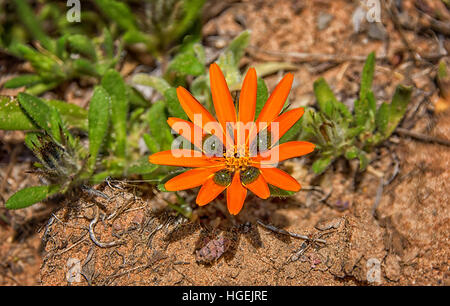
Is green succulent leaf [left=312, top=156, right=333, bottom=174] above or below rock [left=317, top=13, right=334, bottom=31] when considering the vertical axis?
below

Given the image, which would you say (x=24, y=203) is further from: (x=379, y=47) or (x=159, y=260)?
(x=379, y=47)

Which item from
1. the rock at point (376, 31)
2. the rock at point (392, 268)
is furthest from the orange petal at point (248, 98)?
the rock at point (376, 31)

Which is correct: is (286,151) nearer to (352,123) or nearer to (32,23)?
(352,123)

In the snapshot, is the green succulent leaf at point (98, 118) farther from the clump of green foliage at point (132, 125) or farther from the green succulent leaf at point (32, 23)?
the green succulent leaf at point (32, 23)

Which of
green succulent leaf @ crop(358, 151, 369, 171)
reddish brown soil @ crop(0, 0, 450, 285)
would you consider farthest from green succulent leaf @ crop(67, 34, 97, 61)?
green succulent leaf @ crop(358, 151, 369, 171)

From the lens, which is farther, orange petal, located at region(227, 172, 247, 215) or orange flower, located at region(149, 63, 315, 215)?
orange flower, located at region(149, 63, 315, 215)

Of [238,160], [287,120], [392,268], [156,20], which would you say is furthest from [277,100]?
[156,20]

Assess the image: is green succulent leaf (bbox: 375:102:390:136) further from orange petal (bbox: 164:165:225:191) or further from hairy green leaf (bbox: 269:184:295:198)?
orange petal (bbox: 164:165:225:191)
